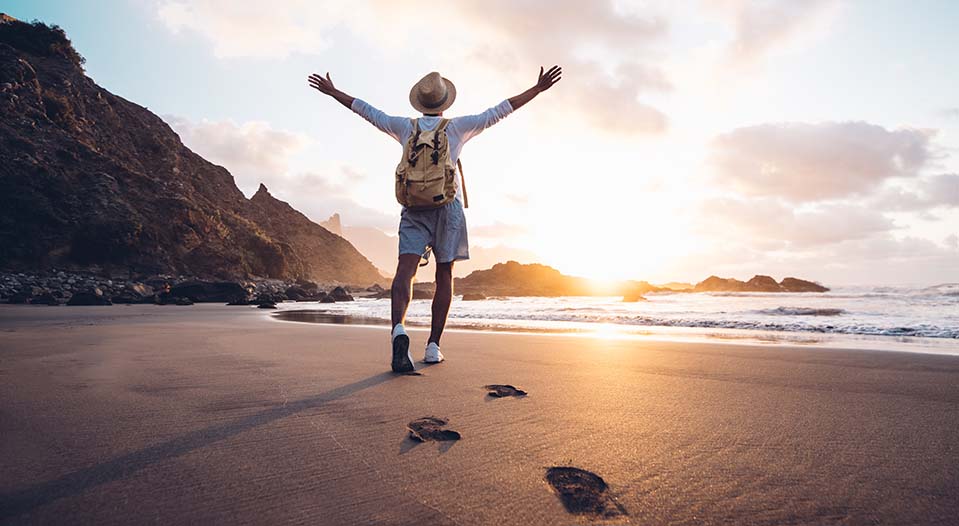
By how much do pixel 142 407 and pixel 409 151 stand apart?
2140mm

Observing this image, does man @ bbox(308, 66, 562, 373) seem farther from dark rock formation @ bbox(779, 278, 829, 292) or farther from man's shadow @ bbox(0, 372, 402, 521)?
dark rock formation @ bbox(779, 278, 829, 292)

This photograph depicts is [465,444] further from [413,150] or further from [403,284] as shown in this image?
[413,150]

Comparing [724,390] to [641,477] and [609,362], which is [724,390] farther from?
[641,477]

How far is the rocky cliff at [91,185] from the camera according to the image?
2667 cm

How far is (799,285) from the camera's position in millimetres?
36375

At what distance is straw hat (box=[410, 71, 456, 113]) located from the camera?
3.58 m

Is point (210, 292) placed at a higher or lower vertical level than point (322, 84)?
lower

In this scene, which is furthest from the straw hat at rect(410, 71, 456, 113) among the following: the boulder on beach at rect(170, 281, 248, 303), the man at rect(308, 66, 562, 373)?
the boulder on beach at rect(170, 281, 248, 303)

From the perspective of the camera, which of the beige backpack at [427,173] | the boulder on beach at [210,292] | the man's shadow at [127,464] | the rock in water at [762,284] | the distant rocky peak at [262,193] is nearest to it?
the man's shadow at [127,464]

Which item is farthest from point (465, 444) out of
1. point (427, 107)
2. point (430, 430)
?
point (427, 107)

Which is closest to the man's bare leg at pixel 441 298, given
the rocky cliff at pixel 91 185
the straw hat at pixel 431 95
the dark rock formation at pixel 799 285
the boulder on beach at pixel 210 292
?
the straw hat at pixel 431 95

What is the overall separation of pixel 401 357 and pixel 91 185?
37.1 metres

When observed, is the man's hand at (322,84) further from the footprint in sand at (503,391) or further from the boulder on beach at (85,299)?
the boulder on beach at (85,299)

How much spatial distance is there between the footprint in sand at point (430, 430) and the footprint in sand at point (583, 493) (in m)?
0.43
